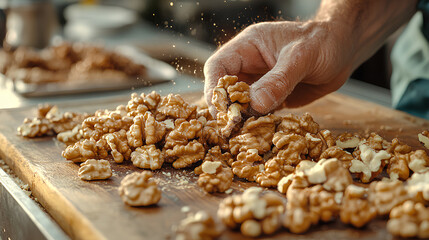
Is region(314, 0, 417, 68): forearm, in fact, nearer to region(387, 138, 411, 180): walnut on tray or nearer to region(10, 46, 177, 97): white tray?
region(387, 138, 411, 180): walnut on tray

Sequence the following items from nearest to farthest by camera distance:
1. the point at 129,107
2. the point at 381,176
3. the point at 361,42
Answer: the point at 381,176 → the point at 129,107 → the point at 361,42

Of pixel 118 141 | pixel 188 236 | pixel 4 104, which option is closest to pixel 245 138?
pixel 118 141

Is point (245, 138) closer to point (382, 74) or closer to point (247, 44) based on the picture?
point (247, 44)

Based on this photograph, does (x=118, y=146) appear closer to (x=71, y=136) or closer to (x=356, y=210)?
(x=71, y=136)

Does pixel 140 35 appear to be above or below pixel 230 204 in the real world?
below

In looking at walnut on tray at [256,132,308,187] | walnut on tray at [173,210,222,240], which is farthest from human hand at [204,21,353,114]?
walnut on tray at [173,210,222,240]

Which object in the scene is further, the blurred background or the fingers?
the blurred background

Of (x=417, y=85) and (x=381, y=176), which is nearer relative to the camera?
(x=381, y=176)

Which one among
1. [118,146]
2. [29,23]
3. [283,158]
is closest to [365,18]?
[283,158]
